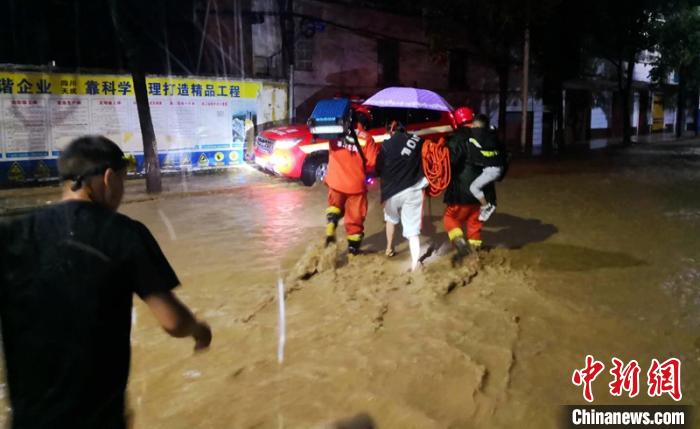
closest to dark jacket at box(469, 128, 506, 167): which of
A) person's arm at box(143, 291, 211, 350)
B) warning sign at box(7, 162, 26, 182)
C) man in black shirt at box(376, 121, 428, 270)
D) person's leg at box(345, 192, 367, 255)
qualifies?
man in black shirt at box(376, 121, 428, 270)

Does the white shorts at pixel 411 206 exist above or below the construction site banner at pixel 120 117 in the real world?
below

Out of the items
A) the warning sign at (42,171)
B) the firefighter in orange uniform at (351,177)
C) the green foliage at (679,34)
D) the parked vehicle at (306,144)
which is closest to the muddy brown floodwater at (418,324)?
the firefighter in orange uniform at (351,177)

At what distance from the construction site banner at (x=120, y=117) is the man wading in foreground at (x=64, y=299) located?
40.9 feet

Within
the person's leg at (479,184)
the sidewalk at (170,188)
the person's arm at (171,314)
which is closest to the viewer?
the person's arm at (171,314)

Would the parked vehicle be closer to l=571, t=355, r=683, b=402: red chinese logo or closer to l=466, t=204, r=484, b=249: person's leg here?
l=466, t=204, r=484, b=249: person's leg

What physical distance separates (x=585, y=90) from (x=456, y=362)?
30937 mm

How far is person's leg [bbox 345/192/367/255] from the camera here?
666 centimetres

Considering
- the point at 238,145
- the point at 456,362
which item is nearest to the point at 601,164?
the point at 238,145

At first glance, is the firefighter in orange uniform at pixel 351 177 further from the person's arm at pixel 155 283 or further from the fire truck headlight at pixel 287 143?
the fire truck headlight at pixel 287 143

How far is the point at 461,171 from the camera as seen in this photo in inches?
258

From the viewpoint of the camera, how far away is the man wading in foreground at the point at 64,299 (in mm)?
1856

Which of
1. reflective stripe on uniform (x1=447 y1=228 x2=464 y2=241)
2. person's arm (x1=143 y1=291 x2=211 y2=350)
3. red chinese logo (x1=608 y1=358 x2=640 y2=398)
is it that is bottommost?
red chinese logo (x1=608 y1=358 x2=640 y2=398)

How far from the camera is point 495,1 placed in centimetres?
1945

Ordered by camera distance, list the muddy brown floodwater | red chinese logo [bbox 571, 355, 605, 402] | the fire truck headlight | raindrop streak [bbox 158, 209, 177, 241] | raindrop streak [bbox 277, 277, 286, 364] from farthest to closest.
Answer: the fire truck headlight
raindrop streak [bbox 158, 209, 177, 241]
raindrop streak [bbox 277, 277, 286, 364]
red chinese logo [bbox 571, 355, 605, 402]
the muddy brown floodwater
